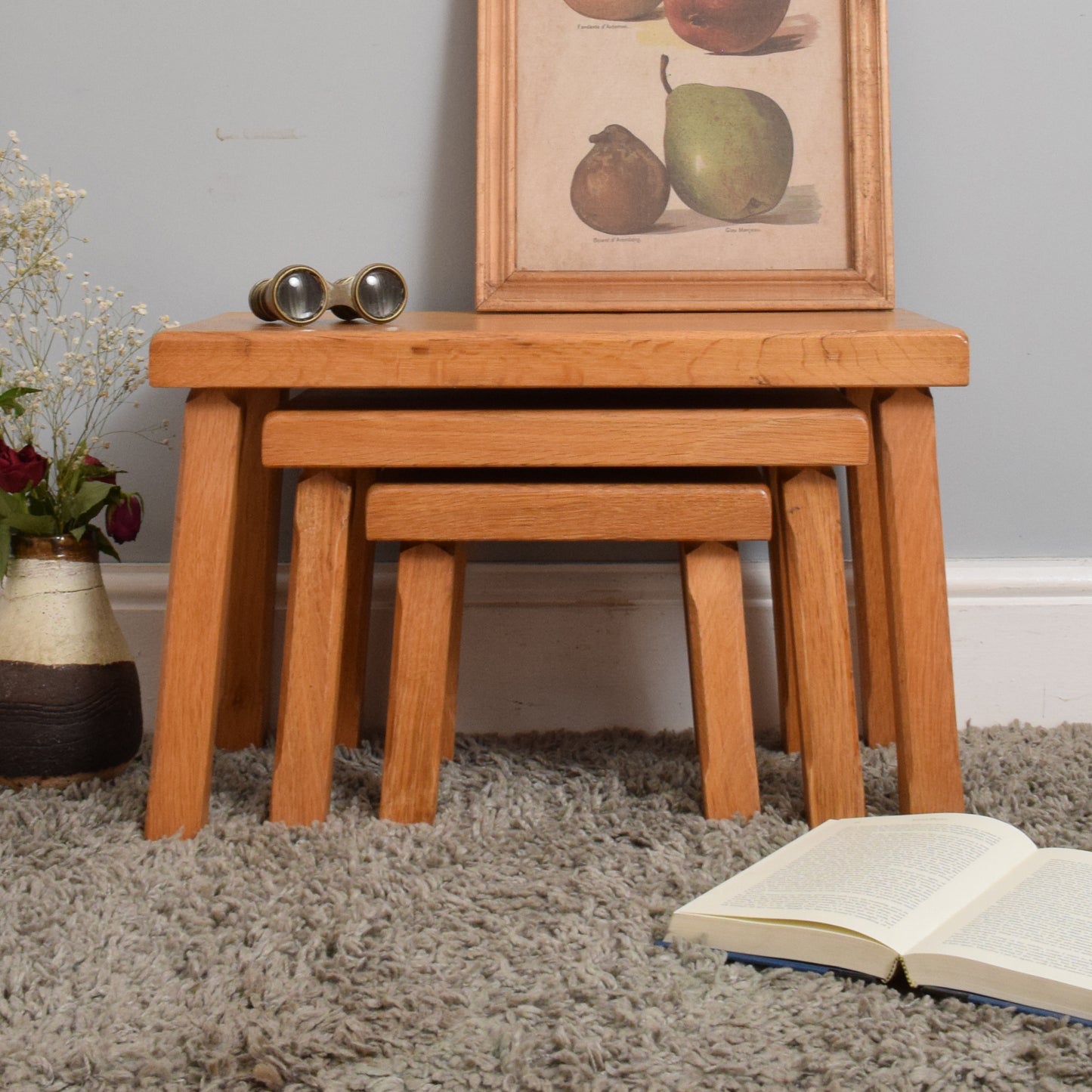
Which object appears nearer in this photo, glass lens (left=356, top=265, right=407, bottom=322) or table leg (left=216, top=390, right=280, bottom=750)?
glass lens (left=356, top=265, right=407, bottom=322)

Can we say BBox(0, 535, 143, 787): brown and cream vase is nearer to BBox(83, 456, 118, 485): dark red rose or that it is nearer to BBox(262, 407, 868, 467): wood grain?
BBox(83, 456, 118, 485): dark red rose

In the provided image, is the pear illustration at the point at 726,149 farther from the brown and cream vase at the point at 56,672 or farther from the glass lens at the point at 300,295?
the brown and cream vase at the point at 56,672

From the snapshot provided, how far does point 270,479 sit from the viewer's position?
4.02ft

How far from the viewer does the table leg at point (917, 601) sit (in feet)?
3.24

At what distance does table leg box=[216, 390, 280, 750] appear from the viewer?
1.20 m

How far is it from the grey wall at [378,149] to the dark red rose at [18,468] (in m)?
0.25

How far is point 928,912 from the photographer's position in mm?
774

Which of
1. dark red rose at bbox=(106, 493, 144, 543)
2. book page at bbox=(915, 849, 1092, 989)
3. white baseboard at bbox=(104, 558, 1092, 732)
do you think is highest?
dark red rose at bbox=(106, 493, 144, 543)

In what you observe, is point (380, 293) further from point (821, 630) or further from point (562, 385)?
point (821, 630)

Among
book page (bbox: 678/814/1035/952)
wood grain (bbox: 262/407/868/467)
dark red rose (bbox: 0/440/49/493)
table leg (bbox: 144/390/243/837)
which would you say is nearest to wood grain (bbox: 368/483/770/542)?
wood grain (bbox: 262/407/868/467)

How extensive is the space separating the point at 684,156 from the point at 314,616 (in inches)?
26.2

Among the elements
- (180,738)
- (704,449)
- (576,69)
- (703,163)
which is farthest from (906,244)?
(180,738)

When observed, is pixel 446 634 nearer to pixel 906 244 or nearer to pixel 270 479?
pixel 270 479

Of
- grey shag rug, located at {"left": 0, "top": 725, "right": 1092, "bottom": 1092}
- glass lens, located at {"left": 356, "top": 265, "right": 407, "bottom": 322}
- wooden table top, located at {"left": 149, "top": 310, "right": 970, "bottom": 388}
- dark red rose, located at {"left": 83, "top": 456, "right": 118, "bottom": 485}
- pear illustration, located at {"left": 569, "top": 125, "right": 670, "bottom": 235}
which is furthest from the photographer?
pear illustration, located at {"left": 569, "top": 125, "right": 670, "bottom": 235}
